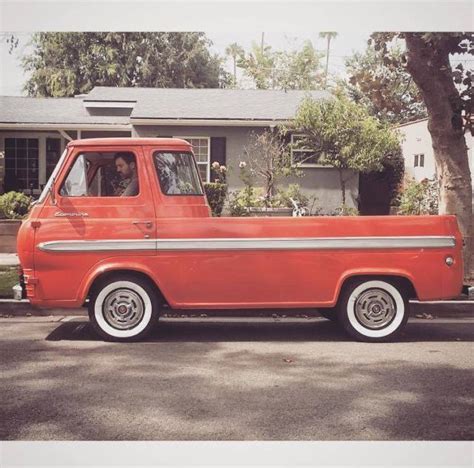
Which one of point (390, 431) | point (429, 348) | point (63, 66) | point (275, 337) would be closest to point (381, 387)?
point (390, 431)

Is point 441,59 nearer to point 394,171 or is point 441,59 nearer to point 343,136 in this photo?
point 394,171

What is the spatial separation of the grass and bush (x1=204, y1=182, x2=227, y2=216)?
8.25ft

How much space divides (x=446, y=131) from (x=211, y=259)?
355 centimetres

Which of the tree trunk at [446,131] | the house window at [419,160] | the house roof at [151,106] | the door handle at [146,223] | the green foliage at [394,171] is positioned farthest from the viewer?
the house window at [419,160]

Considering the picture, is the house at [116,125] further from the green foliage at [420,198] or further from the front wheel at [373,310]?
the front wheel at [373,310]

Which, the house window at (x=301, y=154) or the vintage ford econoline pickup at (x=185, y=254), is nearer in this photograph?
the vintage ford econoline pickup at (x=185, y=254)

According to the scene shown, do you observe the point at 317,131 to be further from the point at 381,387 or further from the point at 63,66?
the point at 381,387

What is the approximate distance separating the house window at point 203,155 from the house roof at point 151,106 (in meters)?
0.50

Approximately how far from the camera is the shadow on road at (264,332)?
5727 millimetres

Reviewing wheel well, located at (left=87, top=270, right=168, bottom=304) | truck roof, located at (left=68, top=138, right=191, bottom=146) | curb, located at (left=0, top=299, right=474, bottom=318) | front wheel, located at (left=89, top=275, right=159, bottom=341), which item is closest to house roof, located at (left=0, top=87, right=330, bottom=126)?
truck roof, located at (left=68, top=138, right=191, bottom=146)

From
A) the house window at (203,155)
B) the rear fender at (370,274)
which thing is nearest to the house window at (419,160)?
the house window at (203,155)

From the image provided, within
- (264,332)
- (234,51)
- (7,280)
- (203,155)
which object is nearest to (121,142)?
(234,51)

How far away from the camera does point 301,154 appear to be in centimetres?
903

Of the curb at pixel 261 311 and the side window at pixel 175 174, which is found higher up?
the side window at pixel 175 174
